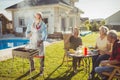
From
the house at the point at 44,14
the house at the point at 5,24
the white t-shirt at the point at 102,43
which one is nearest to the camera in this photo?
the white t-shirt at the point at 102,43

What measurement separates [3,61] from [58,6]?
11.1 meters

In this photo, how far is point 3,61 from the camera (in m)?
7.36

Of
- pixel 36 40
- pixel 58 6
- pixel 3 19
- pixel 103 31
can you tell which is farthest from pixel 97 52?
pixel 3 19

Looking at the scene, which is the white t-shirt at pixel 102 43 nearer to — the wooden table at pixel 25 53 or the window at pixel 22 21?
the wooden table at pixel 25 53

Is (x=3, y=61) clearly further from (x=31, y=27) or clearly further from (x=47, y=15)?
(x=47, y=15)

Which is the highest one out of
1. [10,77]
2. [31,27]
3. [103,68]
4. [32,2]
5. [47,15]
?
[32,2]

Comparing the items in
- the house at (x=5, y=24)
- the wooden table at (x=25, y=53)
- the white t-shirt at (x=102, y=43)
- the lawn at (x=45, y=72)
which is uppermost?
the house at (x=5, y=24)

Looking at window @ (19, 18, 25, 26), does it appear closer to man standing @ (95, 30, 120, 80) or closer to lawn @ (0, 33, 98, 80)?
lawn @ (0, 33, 98, 80)

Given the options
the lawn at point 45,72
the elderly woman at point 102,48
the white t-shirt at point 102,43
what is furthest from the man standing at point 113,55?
the lawn at point 45,72

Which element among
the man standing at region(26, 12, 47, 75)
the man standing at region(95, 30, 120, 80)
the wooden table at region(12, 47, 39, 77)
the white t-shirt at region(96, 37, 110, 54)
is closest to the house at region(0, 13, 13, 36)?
the man standing at region(26, 12, 47, 75)

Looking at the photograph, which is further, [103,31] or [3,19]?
[3,19]

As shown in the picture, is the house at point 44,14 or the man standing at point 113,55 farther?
the house at point 44,14

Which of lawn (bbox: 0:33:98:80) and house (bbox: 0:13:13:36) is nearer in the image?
lawn (bbox: 0:33:98:80)

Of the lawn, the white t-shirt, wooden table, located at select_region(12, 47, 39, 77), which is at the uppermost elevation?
the white t-shirt
